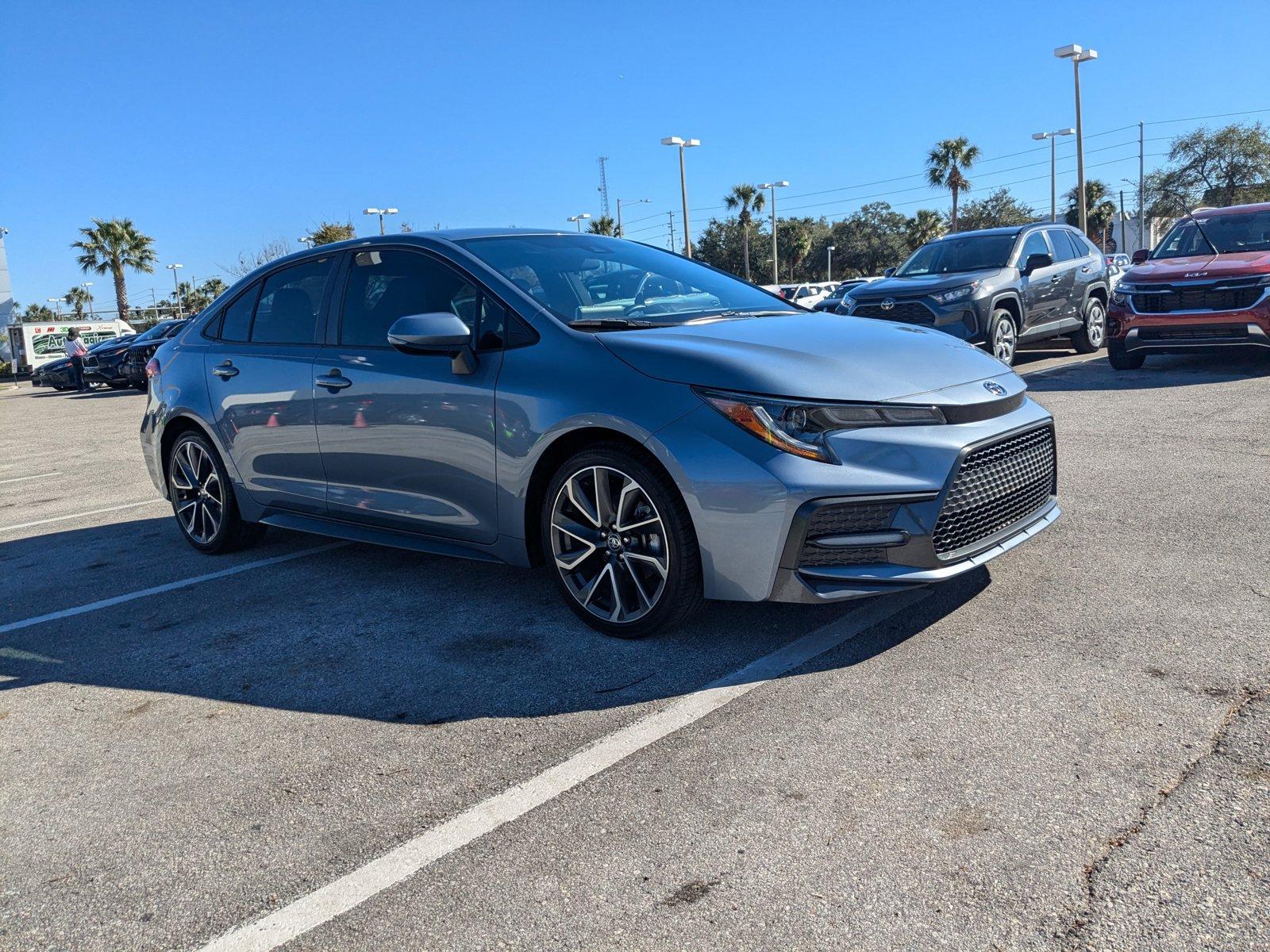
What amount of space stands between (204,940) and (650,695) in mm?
1570

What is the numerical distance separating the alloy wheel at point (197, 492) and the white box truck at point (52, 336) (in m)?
41.3

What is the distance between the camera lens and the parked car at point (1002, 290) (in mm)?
12031

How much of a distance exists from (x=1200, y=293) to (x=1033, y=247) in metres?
2.92

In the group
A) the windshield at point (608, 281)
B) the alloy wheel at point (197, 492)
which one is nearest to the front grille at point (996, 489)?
the windshield at point (608, 281)

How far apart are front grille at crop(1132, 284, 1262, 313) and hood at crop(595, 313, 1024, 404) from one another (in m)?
7.48

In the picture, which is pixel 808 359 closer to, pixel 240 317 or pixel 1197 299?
pixel 240 317

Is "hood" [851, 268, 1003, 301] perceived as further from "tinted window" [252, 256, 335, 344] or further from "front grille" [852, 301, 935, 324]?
"tinted window" [252, 256, 335, 344]

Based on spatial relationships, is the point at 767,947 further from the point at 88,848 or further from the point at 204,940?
the point at 88,848

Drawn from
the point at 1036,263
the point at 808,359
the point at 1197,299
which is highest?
the point at 1036,263

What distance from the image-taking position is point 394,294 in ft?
15.9

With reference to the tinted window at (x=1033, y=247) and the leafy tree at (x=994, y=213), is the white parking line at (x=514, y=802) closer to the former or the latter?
the tinted window at (x=1033, y=247)

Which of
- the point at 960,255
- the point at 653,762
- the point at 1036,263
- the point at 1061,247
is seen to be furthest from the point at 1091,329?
the point at 653,762

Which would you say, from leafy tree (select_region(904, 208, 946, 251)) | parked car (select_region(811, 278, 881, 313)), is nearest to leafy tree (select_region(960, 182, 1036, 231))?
leafy tree (select_region(904, 208, 946, 251))

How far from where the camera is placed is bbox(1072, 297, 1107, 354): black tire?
14312 mm
